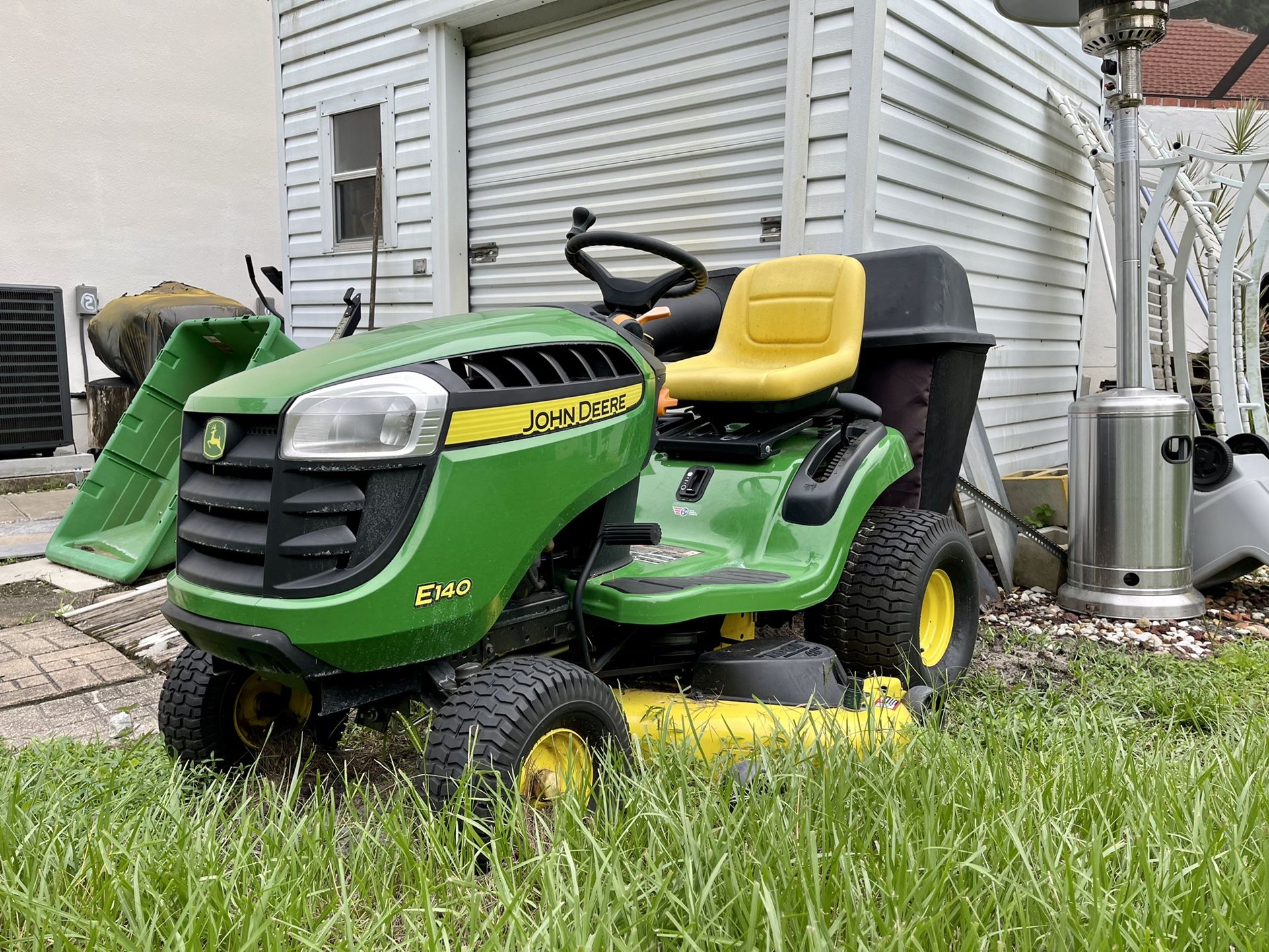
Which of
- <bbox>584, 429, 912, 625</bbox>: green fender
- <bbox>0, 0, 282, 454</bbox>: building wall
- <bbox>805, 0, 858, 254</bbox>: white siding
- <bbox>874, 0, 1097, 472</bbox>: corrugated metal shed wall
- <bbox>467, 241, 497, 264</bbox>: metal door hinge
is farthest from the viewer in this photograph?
<bbox>0, 0, 282, 454</bbox>: building wall

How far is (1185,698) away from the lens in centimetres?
265

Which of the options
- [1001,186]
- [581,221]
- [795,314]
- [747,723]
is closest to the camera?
[747,723]

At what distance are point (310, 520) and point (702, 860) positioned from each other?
811 mm

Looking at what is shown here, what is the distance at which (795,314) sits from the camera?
116 inches

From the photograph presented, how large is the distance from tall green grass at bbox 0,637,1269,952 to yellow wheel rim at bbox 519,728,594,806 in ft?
0.25

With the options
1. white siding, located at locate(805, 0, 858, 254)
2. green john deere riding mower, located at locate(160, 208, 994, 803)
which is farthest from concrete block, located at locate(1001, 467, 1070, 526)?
green john deere riding mower, located at locate(160, 208, 994, 803)

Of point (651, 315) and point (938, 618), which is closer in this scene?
point (651, 315)

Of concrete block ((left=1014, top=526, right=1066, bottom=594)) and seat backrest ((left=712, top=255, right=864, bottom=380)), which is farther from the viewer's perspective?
concrete block ((left=1014, top=526, right=1066, bottom=594))

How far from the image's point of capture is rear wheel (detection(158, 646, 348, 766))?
206 cm

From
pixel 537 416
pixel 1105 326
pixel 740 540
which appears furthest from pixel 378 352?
pixel 1105 326

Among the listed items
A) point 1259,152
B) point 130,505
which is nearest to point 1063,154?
point 1259,152

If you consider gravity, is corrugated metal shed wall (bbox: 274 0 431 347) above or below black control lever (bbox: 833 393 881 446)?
above

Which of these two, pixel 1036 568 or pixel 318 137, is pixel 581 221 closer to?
pixel 1036 568

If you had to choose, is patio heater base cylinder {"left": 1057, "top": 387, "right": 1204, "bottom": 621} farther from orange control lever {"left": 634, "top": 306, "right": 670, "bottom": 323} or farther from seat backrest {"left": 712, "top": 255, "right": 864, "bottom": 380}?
orange control lever {"left": 634, "top": 306, "right": 670, "bottom": 323}
